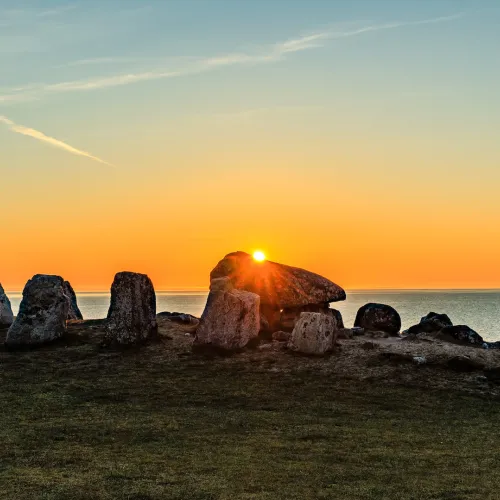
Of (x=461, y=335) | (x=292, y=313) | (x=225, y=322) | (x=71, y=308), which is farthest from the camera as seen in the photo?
(x=71, y=308)

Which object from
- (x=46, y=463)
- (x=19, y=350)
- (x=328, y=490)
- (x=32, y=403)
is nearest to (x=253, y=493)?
(x=328, y=490)

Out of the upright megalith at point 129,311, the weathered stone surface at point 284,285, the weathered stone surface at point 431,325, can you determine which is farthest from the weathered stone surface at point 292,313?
the upright megalith at point 129,311

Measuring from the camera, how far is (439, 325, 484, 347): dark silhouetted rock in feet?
115

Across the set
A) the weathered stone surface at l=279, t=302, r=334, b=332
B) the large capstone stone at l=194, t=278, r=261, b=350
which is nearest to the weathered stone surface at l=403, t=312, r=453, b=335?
the weathered stone surface at l=279, t=302, r=334, b=332

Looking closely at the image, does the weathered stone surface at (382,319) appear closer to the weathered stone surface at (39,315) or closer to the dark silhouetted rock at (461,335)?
the dark silhouetted rock at (461,335)

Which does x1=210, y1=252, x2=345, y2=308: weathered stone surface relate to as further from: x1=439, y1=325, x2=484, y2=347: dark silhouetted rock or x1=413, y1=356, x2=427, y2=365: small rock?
x1=413, y1=356, x2=427, y2=365: small rock

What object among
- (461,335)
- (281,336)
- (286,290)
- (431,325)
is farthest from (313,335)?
(431,325)

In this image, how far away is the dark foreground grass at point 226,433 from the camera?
14914mm

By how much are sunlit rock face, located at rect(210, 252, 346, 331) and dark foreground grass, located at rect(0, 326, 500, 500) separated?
6125 millimetres

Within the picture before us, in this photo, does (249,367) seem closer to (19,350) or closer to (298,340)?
(298,340)

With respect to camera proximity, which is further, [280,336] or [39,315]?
[39,315]

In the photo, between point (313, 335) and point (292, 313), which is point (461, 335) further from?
point (313, 335)

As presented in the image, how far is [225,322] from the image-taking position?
1273 inches

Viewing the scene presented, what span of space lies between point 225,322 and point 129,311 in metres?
4.61
